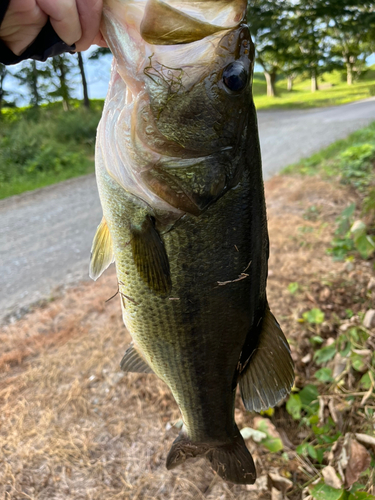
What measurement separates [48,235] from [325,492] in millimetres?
4919

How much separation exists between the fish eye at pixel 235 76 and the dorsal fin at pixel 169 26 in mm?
113

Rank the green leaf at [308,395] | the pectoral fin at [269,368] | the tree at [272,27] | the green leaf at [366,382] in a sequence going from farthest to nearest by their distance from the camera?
the tree at [272,27] < the green leaf at [308,395] < the green leaf at [366,382] < the pectoral fin at [269,368]

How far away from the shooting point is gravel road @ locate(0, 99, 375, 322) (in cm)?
436

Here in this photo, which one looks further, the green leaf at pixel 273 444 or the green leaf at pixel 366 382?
the green leaf at pixel 366 382

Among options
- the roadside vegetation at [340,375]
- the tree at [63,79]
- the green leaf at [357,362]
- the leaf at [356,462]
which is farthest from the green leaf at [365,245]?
the tree at [63,79]

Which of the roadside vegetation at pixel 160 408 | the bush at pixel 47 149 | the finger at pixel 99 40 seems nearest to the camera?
the finger at pixel 99 40

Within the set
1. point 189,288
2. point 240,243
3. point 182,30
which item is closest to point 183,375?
point 189,288

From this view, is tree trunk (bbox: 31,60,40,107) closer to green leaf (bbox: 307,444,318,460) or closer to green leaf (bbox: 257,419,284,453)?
green leaf (bbox: 257,419,284,453)

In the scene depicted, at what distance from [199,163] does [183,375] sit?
87 cm

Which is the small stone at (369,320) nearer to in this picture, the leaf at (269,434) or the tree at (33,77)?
the leaf at (269,434)

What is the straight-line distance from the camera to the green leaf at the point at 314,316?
10.4 ft

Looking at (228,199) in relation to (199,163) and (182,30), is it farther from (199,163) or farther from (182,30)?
(182,30)

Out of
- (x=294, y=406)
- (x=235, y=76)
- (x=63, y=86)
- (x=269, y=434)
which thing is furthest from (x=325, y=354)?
(x=63, y=86)

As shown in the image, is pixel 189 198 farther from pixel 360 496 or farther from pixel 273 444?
pixel 273 444
